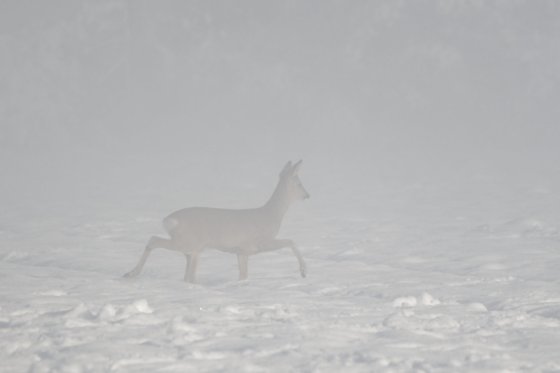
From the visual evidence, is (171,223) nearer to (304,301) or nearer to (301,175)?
(304,301)

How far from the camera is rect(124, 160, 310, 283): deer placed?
1026 cm

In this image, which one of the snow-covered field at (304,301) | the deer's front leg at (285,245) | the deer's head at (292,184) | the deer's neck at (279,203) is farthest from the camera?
the deer's head at (292,184)

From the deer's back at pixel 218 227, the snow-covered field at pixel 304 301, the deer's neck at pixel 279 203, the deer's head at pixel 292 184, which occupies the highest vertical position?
the deer's head at pixel 292 184

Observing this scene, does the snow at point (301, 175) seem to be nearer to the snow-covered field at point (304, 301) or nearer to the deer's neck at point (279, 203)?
the snow-covered field at point (304, 301)

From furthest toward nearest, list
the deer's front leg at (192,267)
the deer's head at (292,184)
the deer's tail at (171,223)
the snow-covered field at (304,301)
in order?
the deer's head at (292,184), the deer's front leg at (192,267), the deer's tail at (171,223), the snow-covered field at (304,301)

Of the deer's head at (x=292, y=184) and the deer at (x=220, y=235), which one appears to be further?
the deer's head at (x=292, y=184)

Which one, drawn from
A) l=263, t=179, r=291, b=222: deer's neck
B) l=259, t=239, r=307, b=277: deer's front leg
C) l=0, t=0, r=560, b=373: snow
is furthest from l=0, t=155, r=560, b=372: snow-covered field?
l=263, t=179, r=291, b=222: deer's neck

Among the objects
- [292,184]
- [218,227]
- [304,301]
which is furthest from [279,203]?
[304,301]

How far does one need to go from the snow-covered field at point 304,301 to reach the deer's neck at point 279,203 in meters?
0.77

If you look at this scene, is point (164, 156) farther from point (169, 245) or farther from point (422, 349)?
point (422, 349)

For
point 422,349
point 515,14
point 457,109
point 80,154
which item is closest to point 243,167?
point 80,154

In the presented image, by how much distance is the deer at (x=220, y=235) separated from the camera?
33.7ft

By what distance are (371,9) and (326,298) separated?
35377mm

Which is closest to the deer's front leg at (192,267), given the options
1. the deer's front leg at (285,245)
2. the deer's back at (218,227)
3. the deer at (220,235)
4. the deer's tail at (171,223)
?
the deer at (220,235)
